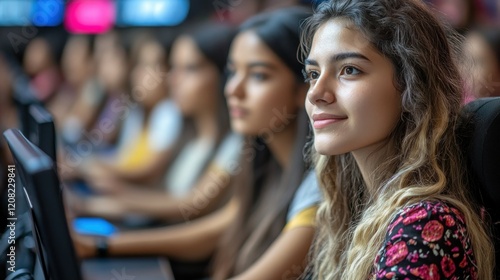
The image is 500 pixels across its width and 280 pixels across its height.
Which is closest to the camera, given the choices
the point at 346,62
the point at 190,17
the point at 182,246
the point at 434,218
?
the point at 434,218

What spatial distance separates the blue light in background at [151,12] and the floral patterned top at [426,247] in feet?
10.6

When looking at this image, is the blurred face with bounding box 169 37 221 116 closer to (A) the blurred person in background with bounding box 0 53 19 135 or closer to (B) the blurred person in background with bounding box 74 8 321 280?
(B) the blurred person in background with bounding box 74 8 321 280

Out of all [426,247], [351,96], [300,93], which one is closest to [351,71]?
[351,96]

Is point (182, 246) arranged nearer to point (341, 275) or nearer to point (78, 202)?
point (78, 202)

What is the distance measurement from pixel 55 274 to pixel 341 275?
709 millimetres

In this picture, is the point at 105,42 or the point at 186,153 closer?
the point at 186,153

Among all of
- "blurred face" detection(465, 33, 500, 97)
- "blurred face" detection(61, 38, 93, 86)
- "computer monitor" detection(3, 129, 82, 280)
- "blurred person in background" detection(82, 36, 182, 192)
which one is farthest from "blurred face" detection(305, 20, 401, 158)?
"blurred face" detection(61, 38, 93, 86)

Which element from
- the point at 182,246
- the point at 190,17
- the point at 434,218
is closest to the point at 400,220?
the point at 434,218

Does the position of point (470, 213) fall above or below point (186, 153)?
above

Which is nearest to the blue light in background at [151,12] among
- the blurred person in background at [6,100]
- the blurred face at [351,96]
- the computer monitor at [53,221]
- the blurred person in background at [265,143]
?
the blurred person in background at [6,100]

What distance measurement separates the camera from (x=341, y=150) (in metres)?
1.34

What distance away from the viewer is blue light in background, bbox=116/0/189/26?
4.34 meters

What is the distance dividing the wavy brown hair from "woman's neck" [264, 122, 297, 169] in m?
0.78

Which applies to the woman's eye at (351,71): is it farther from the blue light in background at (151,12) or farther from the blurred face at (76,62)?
the blurred face at (76,62)
